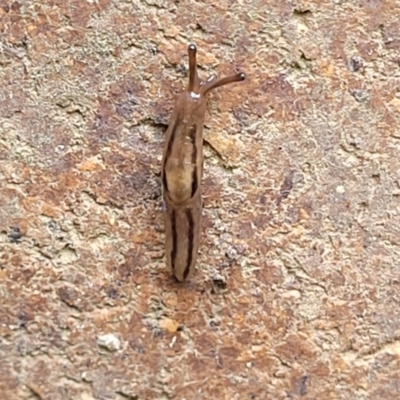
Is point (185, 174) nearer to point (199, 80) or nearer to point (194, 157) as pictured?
point (194, 157)

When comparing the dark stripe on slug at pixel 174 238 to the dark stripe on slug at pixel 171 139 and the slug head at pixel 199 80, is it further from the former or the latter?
the slug head at pixel 199 80

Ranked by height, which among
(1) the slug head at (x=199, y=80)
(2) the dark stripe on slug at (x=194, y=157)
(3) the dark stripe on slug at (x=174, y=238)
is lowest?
(3) the dark stripe on slug at (x=174, y=238)

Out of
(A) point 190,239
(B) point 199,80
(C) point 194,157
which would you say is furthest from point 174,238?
(B) point 199,80

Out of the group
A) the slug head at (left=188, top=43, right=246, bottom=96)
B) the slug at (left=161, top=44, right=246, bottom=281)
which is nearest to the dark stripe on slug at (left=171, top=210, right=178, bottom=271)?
the slug at (left=161, top=44, right=246, bottom=281)

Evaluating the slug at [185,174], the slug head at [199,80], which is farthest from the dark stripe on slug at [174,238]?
the slug head at [199,80]

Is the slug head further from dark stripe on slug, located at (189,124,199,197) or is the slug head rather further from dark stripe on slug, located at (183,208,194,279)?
dark stripe on slug, located at (183,208,194,279)

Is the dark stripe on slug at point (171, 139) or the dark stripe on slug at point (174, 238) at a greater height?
the dark stripe on slug at point (171, 139)

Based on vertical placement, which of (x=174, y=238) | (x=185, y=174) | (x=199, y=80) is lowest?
(x=174, y=238)

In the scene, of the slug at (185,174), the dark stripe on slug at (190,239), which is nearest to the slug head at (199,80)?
the slug at (185,174)

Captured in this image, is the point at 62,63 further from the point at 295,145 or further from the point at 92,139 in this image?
the point at 295,145
